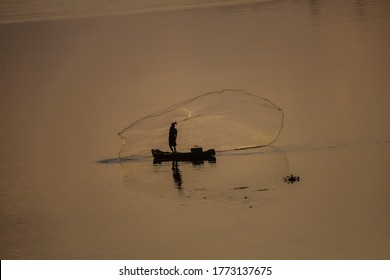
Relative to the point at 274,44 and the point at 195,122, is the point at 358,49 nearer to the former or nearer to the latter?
the point at 274,44

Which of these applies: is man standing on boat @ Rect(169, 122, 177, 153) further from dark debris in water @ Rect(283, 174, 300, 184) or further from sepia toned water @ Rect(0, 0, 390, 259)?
dark debris in water @ Rect(283, 174, 300, 184)

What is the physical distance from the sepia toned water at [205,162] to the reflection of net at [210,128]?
36 centimetres

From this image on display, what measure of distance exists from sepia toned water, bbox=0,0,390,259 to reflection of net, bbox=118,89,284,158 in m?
0.36

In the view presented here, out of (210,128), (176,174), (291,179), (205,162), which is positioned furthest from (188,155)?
(291,179)

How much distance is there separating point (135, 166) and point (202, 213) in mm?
3506

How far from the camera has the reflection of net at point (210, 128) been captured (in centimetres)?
1634

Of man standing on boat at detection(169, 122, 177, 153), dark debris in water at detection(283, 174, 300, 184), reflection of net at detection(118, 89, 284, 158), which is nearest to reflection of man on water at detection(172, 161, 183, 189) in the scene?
man standing on boat at detection(169, 122, 177, 153)

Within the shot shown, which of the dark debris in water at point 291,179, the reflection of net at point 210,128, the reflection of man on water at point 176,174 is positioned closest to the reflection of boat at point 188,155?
the reflection of man on water at point 176,174

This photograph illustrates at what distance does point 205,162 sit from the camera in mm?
15750

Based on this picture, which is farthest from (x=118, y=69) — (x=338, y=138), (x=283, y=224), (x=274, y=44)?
(x=283, y=224)

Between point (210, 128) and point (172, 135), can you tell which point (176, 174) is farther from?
point (210, 128)

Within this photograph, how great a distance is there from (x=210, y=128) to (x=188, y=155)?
0.83 meters

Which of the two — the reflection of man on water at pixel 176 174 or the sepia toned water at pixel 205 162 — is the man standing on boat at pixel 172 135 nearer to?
the reflection of man on water at pixel 176 174

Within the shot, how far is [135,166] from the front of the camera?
1612 cm
